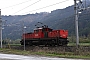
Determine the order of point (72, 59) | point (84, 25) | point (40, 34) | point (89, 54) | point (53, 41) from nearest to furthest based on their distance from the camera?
point (72, 59)
point (89, 54)
point (53, 41)
point (40, 34)
point (84, 25)

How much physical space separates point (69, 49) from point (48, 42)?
38.2 feet

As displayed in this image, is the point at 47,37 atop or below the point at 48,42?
atop

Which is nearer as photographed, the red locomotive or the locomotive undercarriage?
the locomotive undercarriage

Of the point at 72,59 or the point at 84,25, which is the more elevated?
the point at 84,25

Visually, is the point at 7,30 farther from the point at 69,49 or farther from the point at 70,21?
the point at 69,49

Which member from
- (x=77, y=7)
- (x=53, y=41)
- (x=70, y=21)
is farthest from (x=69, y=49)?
(x=70, y=21)

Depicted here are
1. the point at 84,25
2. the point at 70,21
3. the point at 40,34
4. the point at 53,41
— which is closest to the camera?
the point at 53,41

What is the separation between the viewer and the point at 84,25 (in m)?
91.3

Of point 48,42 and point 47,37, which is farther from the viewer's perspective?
point 47,37

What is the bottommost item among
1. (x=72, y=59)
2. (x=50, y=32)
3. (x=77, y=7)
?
(x=72, y=59)

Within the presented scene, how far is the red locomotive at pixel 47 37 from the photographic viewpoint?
142 ft

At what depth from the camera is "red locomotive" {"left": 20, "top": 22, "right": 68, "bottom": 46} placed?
4334 cm

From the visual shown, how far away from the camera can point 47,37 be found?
150ft

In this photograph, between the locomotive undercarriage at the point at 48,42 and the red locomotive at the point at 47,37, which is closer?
the locomotive undercarriage at the point at 48,42
